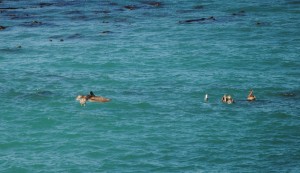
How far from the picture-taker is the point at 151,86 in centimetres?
6975

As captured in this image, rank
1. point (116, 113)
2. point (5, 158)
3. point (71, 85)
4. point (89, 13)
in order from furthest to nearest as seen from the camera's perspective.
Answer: point (89, 13), point (71, 85), point (116, 113), point (5, 158)

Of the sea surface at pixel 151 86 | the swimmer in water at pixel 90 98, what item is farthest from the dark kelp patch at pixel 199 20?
the swimmer in water at pixel 90 98

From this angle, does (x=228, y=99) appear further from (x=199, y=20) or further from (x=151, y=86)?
(x=199, y=20)

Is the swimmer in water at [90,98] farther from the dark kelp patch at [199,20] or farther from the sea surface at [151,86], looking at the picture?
the dark kelp patch at [199,20]

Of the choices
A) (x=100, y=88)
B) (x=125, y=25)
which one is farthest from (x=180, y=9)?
(x=100, y=88)

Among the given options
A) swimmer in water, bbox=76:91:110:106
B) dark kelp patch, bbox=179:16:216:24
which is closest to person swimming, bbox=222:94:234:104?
swimmer in water, bbox=76:91:110:106

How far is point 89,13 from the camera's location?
107 m

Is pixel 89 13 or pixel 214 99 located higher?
pixel 89 13

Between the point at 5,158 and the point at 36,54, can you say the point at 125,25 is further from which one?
the point at 5,158

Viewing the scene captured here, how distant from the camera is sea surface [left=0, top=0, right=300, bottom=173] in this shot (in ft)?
171

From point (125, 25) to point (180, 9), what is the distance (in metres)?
14.4

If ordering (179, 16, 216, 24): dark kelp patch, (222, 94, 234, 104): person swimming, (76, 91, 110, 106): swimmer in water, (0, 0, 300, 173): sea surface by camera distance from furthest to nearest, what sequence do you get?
(179, 16, 216, 24): dark kelp patch → (76, 91, 110, 106): swimmer in water → (222, 94, 234, 104): person swimming → (0, 0, 300, 173): sea surface

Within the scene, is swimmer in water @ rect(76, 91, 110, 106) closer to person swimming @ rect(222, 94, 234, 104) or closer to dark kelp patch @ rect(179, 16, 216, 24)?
person swimming @ rect(222, 94, 234, 104)

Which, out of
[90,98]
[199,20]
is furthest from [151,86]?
[199,20]
